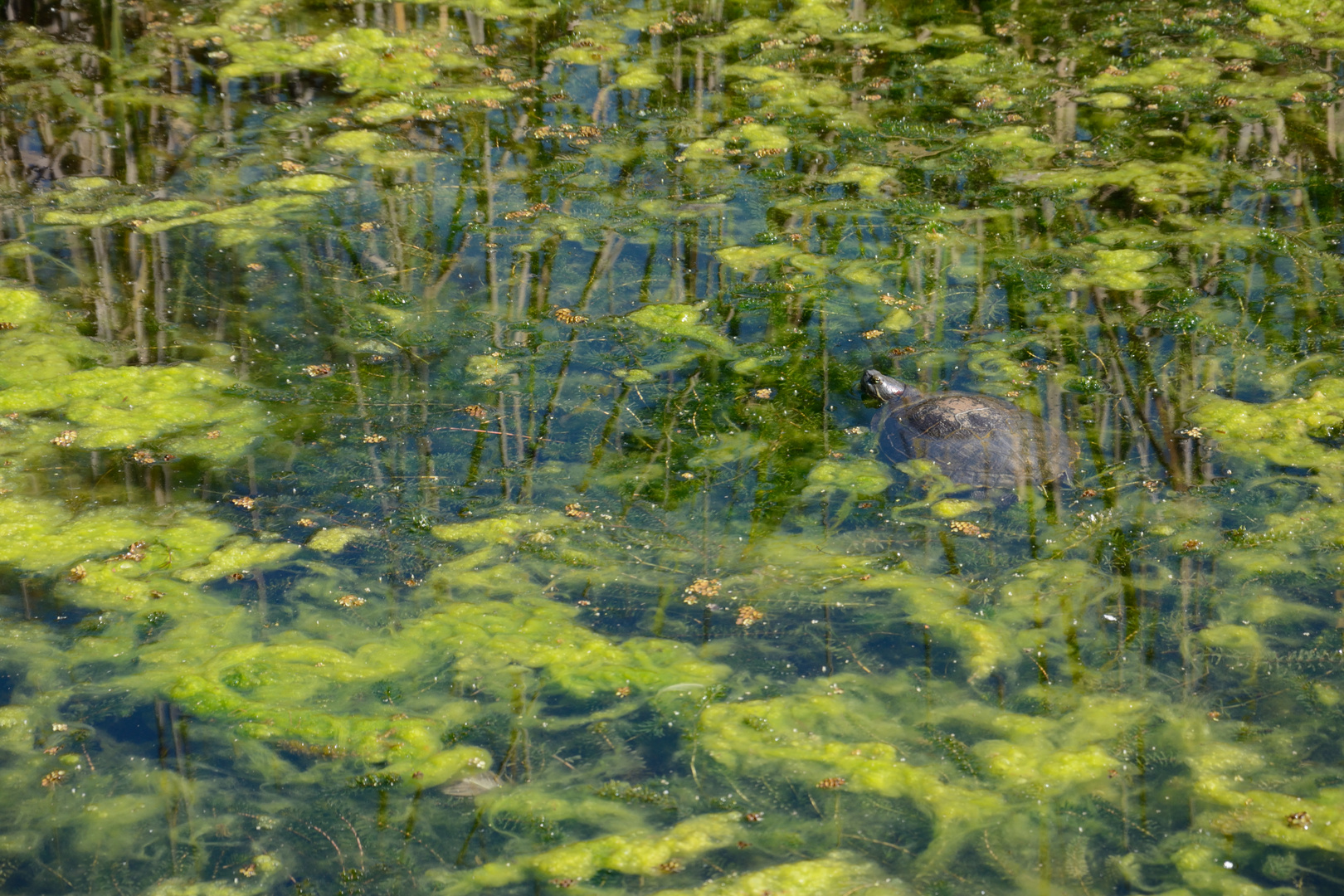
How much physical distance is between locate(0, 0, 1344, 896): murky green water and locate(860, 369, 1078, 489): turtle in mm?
89

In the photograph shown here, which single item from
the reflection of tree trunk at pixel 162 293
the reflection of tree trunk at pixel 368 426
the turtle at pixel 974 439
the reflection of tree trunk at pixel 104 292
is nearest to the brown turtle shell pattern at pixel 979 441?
the turtle at pixel 974 439

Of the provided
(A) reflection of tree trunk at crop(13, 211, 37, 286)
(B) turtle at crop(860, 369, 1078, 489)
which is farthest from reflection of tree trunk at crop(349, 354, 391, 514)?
(B) turtle at crop(860, 369, 1078, 489)

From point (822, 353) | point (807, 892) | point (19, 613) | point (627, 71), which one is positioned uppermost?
point (627, 71)

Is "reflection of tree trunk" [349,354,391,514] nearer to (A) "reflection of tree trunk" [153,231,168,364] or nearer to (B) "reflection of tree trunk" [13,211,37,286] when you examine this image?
(A) "reflection of tree trunk" [153,231,168,364]

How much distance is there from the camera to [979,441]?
11.6 ft

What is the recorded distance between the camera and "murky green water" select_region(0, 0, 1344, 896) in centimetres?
255

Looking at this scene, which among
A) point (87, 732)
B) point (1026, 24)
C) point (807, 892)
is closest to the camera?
point (807, 892)

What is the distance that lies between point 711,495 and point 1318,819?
1.83 meters

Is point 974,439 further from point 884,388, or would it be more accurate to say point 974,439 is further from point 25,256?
point 25,256

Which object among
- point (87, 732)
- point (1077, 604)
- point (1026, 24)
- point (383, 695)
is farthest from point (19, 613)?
point (1026, 24)

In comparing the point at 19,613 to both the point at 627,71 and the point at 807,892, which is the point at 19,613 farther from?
the point at 627,71

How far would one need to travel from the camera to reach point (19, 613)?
9.93 ft

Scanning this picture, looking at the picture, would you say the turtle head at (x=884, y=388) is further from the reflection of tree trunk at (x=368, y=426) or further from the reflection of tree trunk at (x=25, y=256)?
the reflection of tree trunk at (x=25, y=256)

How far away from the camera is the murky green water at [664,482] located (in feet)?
8.37
